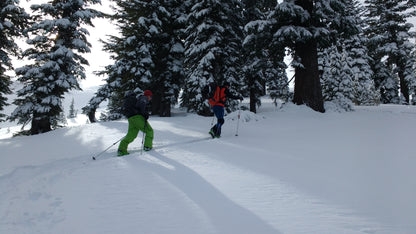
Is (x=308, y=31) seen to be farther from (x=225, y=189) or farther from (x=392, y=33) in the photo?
(x=392, y=33)

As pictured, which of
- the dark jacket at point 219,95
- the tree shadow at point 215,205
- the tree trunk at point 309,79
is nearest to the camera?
the tree shadow at point 215,205

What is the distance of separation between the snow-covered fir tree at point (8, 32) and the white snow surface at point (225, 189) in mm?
10895

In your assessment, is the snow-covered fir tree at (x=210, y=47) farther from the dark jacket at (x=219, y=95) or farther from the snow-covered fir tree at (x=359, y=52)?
the snow-covered fir tree at (x=359, y=52)

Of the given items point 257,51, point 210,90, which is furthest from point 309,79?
point 210,90

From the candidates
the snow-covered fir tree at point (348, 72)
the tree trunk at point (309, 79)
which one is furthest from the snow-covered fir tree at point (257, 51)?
the snow-covered fir tree at point (348, 72)

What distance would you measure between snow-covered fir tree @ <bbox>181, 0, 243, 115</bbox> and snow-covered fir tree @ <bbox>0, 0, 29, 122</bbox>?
32.3 ft

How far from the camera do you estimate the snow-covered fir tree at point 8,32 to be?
1262cm

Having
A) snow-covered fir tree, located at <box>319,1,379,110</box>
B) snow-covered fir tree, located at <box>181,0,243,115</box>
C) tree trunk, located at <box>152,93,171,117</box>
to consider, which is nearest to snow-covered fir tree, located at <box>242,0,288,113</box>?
snow-covered fir tree, located at <box>181,0,243,115</box>

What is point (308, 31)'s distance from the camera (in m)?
9.21

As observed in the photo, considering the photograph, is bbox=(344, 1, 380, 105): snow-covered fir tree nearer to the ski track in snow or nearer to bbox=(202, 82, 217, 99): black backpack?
bbox=(202, 82, 217, 99): black backpack

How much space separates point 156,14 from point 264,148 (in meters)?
13.9

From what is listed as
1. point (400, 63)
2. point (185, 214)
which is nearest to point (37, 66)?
point (185, 214)

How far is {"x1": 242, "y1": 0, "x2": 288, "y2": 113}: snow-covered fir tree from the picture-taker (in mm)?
10289

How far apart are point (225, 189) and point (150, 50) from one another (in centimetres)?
1448
